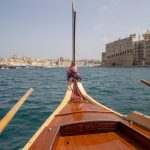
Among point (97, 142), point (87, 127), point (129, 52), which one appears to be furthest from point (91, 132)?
point (129, 52)

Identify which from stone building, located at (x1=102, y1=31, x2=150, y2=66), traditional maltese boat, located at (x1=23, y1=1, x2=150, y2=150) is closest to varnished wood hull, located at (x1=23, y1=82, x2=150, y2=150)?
traditional maltese boat, located at (x1=23, y1=1, x2=150, y2=150)

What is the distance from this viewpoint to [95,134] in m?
5.58

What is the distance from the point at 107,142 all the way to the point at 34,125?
5014mm

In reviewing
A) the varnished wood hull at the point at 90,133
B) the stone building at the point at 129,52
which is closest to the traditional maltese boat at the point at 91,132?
the varnished wood hull at the point at 90,133

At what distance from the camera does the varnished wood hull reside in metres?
4.81

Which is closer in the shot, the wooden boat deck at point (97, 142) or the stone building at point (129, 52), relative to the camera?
the wooden boat deck at point (97, 142)

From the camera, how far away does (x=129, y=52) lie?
125188mm

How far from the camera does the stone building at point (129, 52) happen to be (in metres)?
114

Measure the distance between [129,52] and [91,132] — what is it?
123 metres

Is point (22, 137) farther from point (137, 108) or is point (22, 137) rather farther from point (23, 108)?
point (137, 108)

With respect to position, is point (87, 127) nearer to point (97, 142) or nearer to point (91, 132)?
point (91, 132)

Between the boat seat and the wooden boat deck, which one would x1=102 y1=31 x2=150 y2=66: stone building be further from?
the wooden boat deck

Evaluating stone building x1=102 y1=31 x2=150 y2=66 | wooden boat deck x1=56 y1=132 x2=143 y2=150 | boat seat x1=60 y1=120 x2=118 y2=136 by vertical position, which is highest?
stone building x1=102 y1=31 x2=150 y2=66

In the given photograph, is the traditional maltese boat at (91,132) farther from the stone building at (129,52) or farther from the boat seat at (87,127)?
the stone building at (129,52)
